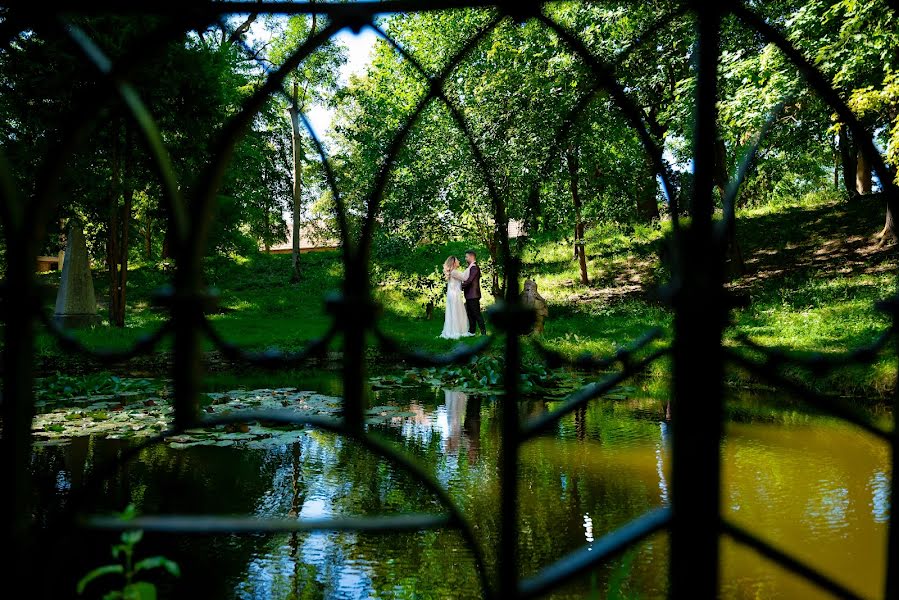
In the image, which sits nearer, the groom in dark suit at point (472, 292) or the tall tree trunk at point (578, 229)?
the tall tree trunk at point (578, 229)

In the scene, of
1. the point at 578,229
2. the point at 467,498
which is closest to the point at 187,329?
the point at 467,498

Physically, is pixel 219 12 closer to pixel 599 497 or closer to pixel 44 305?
pixel 44 305

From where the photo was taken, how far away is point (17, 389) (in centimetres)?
53

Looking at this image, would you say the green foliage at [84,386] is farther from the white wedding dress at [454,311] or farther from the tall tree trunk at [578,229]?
the tall tree trunk at [578,229]

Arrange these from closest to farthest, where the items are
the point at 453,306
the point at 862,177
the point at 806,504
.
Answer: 1. the point at 806,504
2. the point at 453,306
3. the point at 862,177

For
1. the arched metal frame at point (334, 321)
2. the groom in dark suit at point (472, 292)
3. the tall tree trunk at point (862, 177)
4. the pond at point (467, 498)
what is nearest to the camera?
the arched metal frame at point (334, 321)

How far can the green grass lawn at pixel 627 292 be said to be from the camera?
25.0 feet

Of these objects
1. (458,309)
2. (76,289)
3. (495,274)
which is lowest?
(495,274)

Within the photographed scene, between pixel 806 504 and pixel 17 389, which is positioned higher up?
pixel 17 389

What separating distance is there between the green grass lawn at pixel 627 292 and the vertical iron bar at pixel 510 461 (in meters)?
5.09

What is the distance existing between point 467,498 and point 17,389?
3.11 meters

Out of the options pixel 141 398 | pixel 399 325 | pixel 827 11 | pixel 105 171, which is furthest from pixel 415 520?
pixel 399 325

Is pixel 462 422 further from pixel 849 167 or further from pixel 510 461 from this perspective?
pixel 849 167

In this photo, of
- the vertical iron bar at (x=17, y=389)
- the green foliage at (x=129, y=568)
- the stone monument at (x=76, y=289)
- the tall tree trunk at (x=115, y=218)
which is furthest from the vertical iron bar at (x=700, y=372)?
the stone monument at (x=76, y=289)
